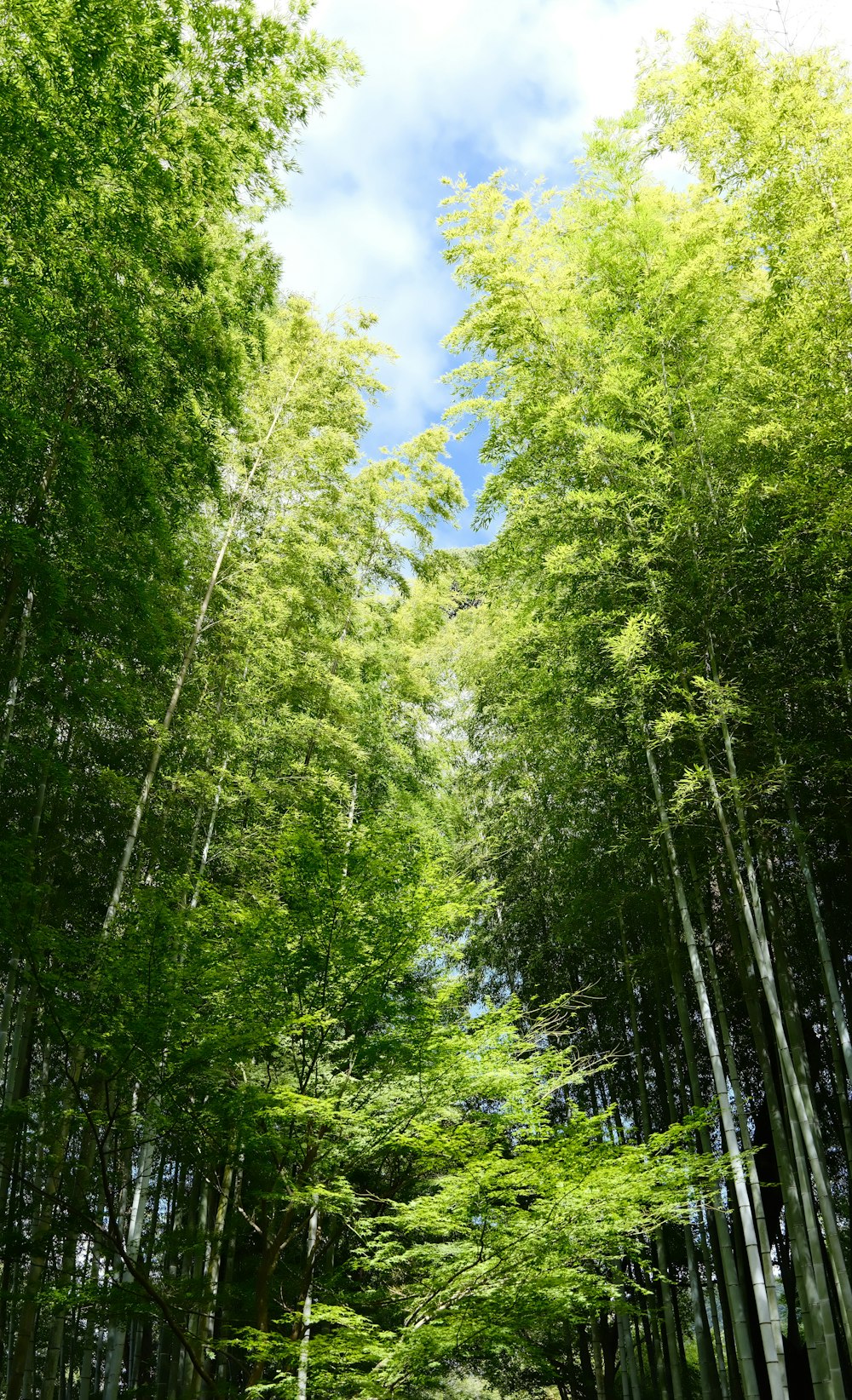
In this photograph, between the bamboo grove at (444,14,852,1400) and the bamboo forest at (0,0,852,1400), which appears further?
the bamboo grove at (444,14,852,1400)

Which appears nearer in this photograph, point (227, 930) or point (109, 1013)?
point (109, 1013)

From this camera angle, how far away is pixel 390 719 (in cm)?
819

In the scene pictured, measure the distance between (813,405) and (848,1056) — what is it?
12.5ft

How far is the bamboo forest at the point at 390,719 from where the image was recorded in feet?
12.9

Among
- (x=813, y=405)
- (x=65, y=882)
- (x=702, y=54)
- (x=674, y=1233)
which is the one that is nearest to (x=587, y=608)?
(x=813, y=405)

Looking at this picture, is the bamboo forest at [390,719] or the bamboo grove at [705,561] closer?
the bamboo forest at [390,719]

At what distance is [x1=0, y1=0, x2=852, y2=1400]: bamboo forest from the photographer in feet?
12.9

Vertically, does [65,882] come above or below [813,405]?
below

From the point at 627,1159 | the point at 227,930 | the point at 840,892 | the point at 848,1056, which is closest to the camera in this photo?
the point at 627,1159

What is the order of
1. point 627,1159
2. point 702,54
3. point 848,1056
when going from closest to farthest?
point 627,1159, point 848,1056, point 702,54

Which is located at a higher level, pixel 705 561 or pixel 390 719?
pixel 390 719

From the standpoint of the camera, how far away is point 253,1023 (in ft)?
12.9

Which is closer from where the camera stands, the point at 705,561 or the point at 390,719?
the point at 705,561

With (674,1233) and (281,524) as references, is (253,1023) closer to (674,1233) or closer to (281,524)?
(281,524)
